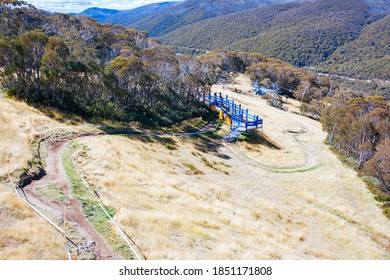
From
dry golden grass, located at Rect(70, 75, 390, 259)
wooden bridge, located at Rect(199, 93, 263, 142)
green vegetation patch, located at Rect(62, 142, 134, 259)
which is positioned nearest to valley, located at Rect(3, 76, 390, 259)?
dry golden grass, located at Rect(70, 75, 390, 259)

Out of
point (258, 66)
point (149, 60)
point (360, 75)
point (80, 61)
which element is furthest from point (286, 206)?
point (360, 75)

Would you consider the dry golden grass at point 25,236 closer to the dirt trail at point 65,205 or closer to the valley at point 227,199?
the dirt trail at point 65,205

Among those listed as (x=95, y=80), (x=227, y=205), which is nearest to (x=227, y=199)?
(x=227, y=205)

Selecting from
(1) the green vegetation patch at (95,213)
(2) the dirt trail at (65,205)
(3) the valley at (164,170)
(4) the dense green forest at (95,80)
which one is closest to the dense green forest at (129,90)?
(4) the dense green forest at (95,80)

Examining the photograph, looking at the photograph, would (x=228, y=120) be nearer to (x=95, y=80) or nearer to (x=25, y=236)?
(x=95, y=80)

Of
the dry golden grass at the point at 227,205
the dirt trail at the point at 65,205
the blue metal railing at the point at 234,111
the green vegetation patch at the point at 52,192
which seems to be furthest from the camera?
the blue metal railing at the point at 234,111
